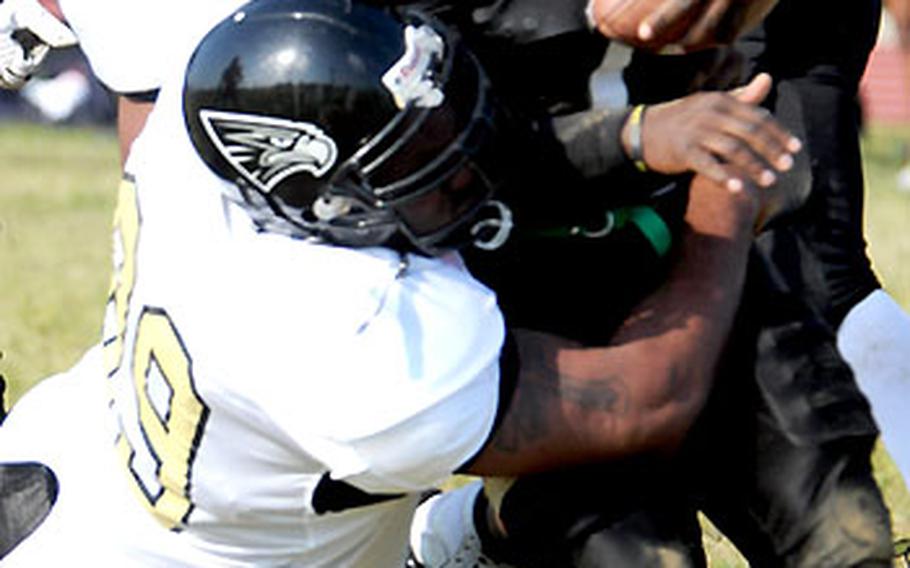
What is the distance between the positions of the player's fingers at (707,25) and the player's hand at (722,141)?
0.07 meters

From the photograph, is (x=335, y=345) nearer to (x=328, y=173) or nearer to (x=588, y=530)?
(x=328, y=173)

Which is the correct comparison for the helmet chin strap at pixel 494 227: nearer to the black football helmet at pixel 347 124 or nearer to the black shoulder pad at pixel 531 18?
→ the black football helmet at pixel 347 124

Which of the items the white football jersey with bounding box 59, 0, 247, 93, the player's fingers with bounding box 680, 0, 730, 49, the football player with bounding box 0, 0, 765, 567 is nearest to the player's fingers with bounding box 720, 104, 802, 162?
the player's fingers with bounding box 680, 0, 730, 49

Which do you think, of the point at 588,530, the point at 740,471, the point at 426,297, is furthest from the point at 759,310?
the point at 426,297

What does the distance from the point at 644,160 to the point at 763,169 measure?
18cm

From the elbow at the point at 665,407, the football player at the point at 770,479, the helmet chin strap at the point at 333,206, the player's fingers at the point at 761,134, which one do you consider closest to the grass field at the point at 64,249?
the football player at the point at 770,479

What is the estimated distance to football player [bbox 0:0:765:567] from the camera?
263cm

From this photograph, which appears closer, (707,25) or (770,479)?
(707,25)

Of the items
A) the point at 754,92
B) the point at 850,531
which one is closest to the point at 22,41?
the point at 754,92

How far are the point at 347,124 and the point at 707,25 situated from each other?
1.63ft

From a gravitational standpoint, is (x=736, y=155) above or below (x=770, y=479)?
above

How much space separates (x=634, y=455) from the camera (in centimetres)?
285

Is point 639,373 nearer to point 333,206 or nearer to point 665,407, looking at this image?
point 665,407

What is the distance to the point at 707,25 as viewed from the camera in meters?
2.67
